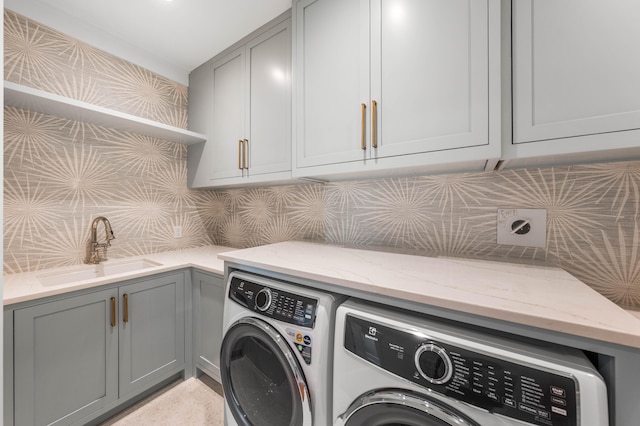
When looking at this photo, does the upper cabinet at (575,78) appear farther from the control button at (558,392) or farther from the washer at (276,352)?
the washer at (276,352)

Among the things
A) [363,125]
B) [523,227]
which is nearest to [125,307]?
[363,125]

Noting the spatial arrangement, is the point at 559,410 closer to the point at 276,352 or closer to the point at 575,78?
the point at 276,352

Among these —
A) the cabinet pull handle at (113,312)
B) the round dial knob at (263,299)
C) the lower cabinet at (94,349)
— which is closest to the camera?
the round dial knob at (263,299)

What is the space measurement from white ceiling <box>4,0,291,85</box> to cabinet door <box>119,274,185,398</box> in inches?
66.2

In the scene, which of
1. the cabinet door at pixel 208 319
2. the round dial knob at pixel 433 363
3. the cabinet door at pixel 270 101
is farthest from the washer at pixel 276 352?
the cabinet door at pixel 270 101

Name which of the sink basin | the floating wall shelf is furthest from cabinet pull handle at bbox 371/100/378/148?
the sink basin

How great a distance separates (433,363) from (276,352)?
598 millimetres

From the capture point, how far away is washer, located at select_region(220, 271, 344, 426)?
2.90 ft

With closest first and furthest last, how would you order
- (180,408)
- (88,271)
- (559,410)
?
(559,410)
(180,408)
(88,271)

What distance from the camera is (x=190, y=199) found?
233 centimetres

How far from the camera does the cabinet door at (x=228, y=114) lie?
5.91ft

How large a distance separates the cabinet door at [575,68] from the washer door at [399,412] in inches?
35.3

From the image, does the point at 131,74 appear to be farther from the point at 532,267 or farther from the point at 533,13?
the point at 532,267

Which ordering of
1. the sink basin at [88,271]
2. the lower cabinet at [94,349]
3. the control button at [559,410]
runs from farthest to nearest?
the sink basin at [88,271], the lower cabinet at [94,349], the control button at [559,410]
